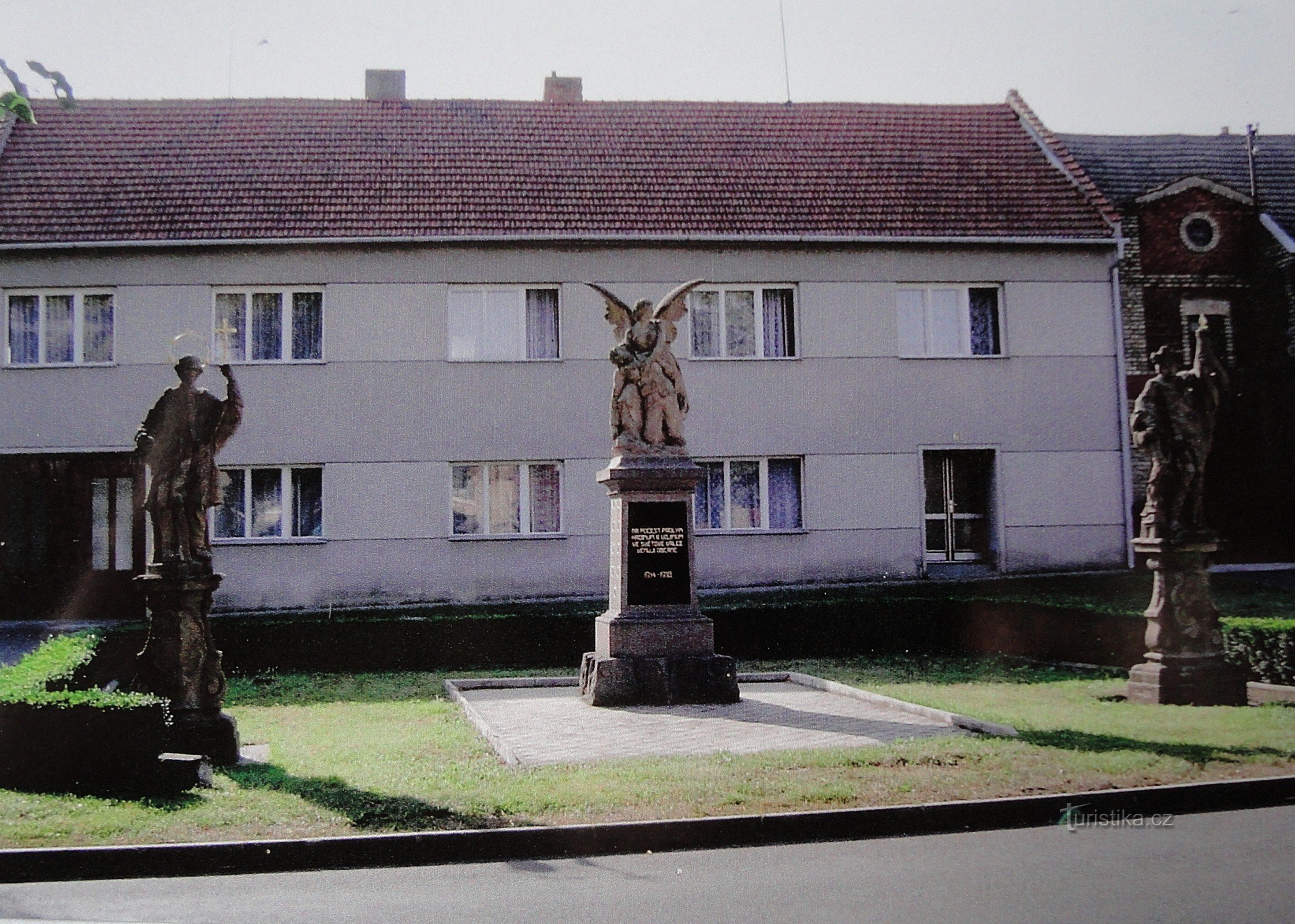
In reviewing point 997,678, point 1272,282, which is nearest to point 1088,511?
point 1272,282

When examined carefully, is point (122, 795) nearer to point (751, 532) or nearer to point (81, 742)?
point (81, 742)

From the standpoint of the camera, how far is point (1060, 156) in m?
24.6

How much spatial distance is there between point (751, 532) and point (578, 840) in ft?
48.9

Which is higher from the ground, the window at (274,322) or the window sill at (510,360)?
the window at (274,322)

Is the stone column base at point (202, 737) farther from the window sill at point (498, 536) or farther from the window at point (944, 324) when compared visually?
the window at point (944, 324)

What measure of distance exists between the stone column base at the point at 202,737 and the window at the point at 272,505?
1180 centimetres

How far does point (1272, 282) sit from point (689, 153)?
492 inches

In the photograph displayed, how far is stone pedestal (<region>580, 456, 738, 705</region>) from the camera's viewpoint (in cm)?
1238

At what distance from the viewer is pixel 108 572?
21.2 metres

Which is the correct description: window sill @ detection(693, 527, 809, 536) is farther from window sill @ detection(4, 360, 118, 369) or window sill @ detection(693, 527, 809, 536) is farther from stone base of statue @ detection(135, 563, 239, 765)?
stone base of statue @ detection(135, 563, 239, 765)

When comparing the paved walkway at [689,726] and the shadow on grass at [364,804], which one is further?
the paved walkway at [689,726]

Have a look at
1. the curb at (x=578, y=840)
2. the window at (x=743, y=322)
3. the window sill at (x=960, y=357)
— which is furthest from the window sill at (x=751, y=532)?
the curb at (x=578, y=840)

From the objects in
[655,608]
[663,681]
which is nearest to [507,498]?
[655,608]

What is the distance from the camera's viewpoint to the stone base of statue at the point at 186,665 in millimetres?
9352
